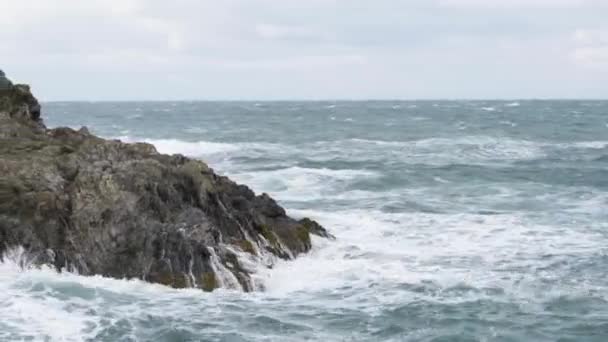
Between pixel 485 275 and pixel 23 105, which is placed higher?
pixel 23 105

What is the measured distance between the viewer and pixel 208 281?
1964cm

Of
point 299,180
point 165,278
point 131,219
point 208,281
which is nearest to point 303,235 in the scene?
point 208,281

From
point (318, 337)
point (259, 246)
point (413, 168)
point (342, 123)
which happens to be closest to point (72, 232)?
point (259, 246)

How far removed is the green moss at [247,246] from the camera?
2191 cm

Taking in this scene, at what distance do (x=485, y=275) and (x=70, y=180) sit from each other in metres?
11.3

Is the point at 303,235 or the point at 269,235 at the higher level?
the point at 269,235

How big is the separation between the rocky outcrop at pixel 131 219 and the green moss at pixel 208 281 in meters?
0.02

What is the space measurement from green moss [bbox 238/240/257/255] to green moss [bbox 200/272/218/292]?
2217 mm

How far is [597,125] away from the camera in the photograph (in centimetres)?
9056

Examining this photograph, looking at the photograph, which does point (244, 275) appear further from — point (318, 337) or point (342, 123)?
point (342, 123)

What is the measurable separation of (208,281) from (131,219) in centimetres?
249

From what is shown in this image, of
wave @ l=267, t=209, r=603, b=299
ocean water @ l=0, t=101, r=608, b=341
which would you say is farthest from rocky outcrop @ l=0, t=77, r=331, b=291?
wave @ l=267, t=209, r=603, b=299

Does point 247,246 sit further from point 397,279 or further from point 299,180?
point 299,180

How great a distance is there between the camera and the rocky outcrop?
1972 centimetres
